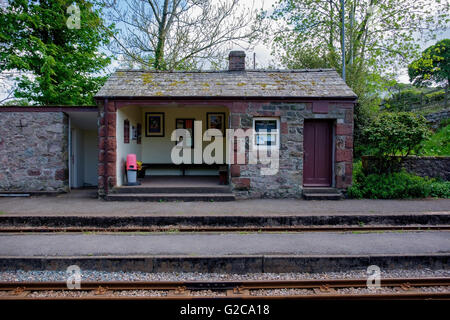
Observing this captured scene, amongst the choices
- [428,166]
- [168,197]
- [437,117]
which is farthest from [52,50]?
[437,117]

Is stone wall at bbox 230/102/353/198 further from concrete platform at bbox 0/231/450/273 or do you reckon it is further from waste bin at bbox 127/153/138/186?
concrete platform at bbox 0/231/450/273

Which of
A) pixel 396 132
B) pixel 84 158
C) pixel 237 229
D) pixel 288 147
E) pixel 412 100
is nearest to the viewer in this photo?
pixel 237 229

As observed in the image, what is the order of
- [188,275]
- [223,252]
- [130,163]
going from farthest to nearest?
[130,163], [223,252], [188,275]

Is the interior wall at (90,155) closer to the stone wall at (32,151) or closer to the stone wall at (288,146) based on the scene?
the stone wall at (32,151)

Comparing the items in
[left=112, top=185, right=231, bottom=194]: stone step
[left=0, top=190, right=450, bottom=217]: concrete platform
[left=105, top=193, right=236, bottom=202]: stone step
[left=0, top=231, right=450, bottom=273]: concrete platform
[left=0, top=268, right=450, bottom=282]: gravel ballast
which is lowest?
[left=0, top=268, right=450, bottom=282]: gravel ballast

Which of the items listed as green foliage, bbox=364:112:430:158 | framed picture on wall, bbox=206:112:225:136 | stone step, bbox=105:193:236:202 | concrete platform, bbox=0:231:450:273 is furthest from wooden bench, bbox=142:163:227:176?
concrete platform, bbox=0:231:450:273

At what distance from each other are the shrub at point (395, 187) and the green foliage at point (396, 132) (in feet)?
2.84

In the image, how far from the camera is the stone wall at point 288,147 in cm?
945

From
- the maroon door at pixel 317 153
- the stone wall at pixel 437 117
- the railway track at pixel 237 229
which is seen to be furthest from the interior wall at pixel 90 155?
the stone wall at pixel 437 117

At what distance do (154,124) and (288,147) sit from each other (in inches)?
252

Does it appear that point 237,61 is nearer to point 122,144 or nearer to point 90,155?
point 122,144

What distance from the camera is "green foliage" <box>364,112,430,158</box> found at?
9.34m

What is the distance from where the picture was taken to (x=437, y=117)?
16.5 metres

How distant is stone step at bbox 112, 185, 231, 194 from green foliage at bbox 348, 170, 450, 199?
4380 mm
